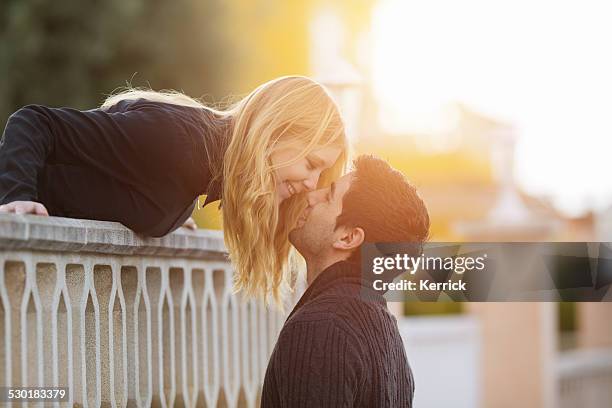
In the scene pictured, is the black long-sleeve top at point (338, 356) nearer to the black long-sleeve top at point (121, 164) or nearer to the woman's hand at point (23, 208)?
the black long-sleeve top at point (121, 164)

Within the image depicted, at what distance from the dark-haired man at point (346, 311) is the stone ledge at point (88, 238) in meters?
0.52

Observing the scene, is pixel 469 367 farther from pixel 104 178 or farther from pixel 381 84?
pixel 104 178

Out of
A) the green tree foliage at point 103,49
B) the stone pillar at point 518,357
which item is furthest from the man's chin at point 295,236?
the green tree foliage at point 103,49

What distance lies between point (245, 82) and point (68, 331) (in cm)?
1481

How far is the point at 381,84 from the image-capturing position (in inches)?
655

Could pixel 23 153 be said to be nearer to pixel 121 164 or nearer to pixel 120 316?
pixel 121 164

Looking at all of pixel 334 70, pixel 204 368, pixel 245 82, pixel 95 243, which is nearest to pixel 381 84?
pixel 245 82

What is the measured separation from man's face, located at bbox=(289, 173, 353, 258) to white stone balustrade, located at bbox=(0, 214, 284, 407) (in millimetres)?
532

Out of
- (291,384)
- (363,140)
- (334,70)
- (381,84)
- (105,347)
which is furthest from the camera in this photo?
(381,84)

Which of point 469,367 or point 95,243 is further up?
point 95,243

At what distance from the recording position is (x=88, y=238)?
11.9 ft

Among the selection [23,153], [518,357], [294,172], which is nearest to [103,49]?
[518,357]

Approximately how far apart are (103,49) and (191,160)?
45.7 feet

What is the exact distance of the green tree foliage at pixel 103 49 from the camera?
56.6 ft
